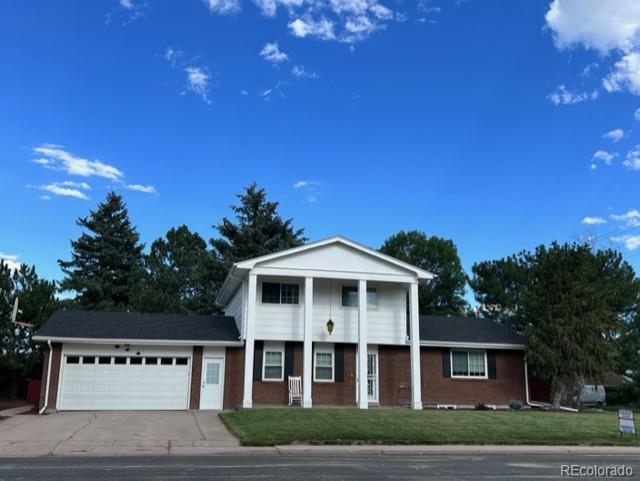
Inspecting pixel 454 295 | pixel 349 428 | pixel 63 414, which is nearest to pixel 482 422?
pixel 349 428

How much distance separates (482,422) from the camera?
1666 centimetres

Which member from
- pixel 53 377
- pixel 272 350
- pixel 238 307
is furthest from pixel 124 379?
pixel 272 350

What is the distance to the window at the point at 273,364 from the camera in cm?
2361

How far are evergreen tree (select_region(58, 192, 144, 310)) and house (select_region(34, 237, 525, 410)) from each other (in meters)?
18.2

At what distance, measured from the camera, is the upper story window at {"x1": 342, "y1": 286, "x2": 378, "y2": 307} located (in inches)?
979

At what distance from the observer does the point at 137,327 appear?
24062 mm

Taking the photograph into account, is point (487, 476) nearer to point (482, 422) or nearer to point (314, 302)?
point (482, 422)

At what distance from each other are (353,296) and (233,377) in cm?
600

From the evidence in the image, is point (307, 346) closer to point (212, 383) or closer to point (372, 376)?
point (372, 376)

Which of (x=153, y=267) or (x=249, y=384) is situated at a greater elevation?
(x=153, y=267)

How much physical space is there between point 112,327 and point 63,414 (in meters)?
4.13

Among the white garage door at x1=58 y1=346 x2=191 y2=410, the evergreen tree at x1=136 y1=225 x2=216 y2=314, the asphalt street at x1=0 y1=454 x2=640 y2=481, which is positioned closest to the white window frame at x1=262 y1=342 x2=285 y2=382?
the white garage door at x1=58 y1=346 x2=191 y2=410

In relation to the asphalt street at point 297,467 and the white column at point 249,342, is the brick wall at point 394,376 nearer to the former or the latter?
the white column at point 249,342

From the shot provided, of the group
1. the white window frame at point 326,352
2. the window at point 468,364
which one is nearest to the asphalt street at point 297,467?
the white window frame at point 326,352
